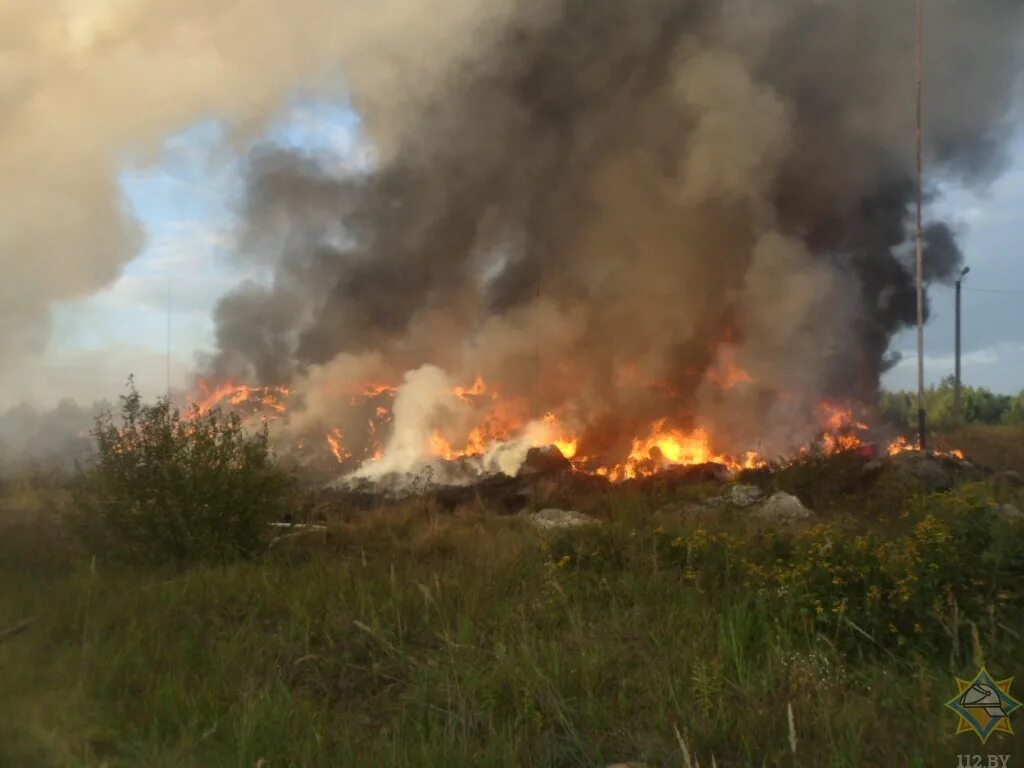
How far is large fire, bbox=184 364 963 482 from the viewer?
22391 millimetres

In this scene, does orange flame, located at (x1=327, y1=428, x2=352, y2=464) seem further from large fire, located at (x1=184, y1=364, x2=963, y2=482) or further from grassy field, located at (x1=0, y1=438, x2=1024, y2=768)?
grassy field, located at (x1=0, y1=438, x2=1024, y2=768)

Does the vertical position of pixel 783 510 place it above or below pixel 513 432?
below

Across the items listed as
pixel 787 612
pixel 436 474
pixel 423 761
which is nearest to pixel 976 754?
pixel 787 612

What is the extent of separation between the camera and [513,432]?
25.0 m

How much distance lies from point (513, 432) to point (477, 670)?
2055 centimetres

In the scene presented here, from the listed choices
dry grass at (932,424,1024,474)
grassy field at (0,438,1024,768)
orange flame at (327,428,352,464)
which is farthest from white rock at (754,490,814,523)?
orange flame at (327,428,352,464)

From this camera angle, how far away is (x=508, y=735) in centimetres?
374

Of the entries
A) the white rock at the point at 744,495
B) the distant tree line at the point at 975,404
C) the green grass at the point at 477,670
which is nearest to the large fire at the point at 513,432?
the white rock at the point at 744,495

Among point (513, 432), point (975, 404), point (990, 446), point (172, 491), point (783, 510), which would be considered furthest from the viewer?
point (975, 404)

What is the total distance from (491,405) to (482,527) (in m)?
15.9

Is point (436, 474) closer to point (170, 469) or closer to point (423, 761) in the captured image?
point (170, 469)

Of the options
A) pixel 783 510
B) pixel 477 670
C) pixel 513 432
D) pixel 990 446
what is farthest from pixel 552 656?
pixel 990 446

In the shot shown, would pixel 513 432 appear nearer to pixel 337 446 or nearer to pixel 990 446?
pixel 337 446

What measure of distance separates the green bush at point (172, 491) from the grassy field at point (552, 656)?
3.87ft
